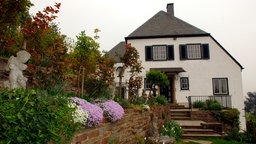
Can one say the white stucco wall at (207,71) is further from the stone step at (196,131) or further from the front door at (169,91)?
the stone step at (196,131)

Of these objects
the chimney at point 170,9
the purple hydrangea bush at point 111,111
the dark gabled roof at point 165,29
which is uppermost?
the chimney at point 170,9

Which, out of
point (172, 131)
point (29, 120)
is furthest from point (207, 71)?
point (29, 120)

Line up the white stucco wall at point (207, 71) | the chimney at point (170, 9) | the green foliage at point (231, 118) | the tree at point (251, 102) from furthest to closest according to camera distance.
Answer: the tree at point (251, 102) → the chimney at point (170, 9) → the white stucco wall at point (207, 71) → the green foliage at point (231, 118)

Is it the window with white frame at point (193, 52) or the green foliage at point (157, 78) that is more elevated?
the window with white frame at point (193, 52)

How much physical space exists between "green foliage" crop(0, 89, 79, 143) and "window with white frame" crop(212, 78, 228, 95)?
56.7ft

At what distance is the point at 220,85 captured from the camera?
714 inches

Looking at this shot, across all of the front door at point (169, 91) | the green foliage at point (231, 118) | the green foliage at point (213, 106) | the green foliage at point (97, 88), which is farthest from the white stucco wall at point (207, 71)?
the green foliage at point (97, 88)

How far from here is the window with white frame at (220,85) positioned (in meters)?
18.0

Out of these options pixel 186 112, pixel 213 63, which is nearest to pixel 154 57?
pixel 213 63

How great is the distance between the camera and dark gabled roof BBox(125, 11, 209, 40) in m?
19.0

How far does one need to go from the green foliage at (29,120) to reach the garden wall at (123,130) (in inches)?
22.4

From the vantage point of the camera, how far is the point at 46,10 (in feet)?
17.1

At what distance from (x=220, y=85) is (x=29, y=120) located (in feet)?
59.9

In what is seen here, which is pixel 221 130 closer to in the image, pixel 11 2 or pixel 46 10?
pixel 46 10
